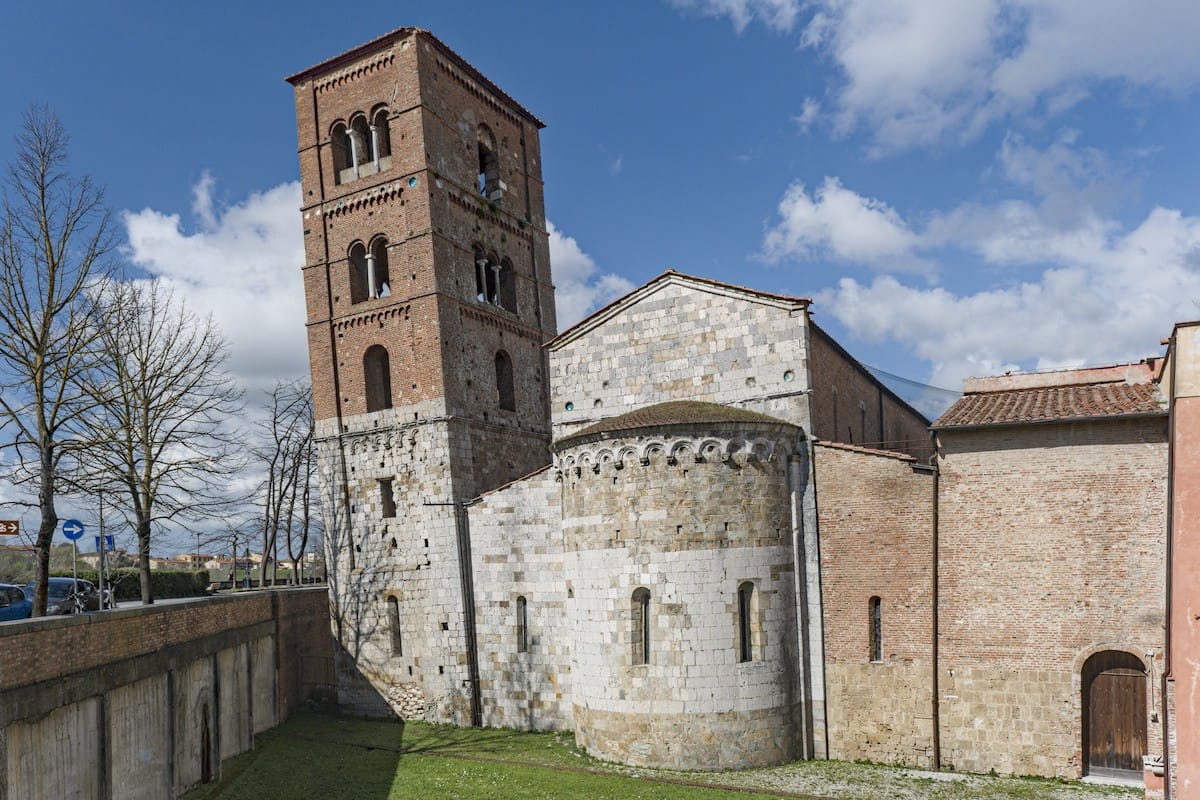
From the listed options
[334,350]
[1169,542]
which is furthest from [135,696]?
[1169,542]

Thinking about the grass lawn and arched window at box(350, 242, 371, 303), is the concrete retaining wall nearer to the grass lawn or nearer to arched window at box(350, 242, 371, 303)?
Answer: the grass lawn

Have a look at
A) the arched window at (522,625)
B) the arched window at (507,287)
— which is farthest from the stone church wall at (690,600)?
the arched window at (507,287)

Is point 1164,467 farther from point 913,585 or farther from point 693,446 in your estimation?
point 693,446

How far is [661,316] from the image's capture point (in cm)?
2162

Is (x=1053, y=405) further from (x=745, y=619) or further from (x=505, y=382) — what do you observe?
(x=505, y=382)

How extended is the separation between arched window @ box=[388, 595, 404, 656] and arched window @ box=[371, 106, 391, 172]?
1256 cm

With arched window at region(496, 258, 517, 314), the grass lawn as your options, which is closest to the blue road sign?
the grass lawn

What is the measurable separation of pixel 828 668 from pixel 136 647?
44.8ft

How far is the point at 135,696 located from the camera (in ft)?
50.1

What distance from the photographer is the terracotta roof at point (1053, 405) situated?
16730 millimetres

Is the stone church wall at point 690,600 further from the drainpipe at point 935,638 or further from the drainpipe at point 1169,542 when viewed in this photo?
the drainpipe at point 1169,542

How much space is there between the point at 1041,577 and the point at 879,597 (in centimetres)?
316

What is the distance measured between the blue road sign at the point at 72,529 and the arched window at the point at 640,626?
36.6 ft

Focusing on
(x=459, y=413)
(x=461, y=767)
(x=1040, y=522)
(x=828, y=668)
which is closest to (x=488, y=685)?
(x=461, y=767)
